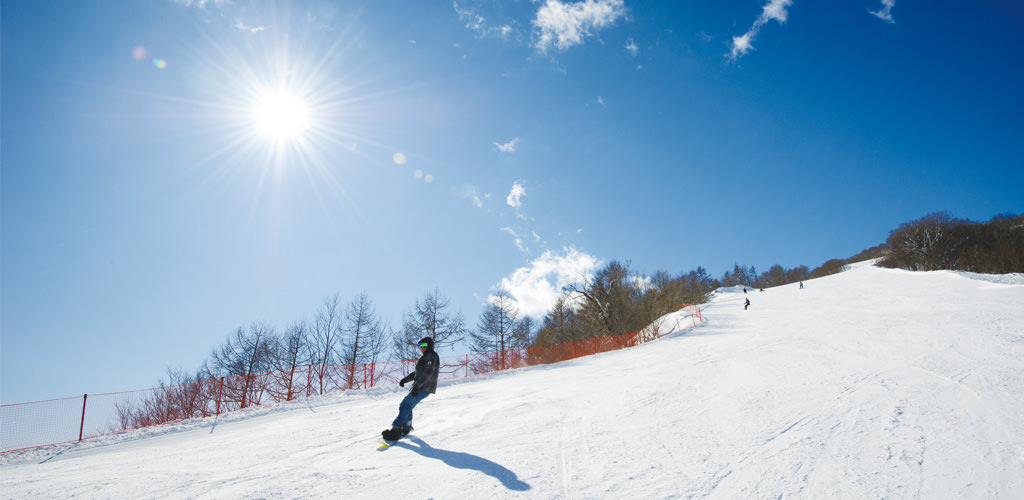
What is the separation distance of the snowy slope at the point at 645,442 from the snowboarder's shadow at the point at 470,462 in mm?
30

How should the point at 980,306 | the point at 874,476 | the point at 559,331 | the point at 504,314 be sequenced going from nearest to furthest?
the point at 874,476
the point at 980,306
the point at 504,314
the point at 559,331

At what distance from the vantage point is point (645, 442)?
18.4 ft

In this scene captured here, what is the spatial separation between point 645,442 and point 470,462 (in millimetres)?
2612

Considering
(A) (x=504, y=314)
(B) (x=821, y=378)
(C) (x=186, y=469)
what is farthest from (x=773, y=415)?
(A) (x=504, y=314)

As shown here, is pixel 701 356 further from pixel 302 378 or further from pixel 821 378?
pixel 302 378

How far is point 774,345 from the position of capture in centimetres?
1427

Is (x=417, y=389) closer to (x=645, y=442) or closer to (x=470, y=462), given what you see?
(x=470, y=462)

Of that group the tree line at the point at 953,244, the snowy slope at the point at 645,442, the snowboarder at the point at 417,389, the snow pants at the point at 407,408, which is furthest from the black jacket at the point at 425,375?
the tree line at the point at 953,244

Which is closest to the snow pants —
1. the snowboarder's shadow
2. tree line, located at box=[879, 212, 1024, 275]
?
the snowboarder's shadow

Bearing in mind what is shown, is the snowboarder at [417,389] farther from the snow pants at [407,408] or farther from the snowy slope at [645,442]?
the snowy slope at [645,442]

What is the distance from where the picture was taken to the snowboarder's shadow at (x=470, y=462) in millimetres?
4359

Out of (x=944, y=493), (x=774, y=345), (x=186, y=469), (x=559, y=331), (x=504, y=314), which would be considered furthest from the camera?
(x=559, y=331)

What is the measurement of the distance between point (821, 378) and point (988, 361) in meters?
4.39

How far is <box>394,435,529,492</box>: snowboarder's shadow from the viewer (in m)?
4.36
